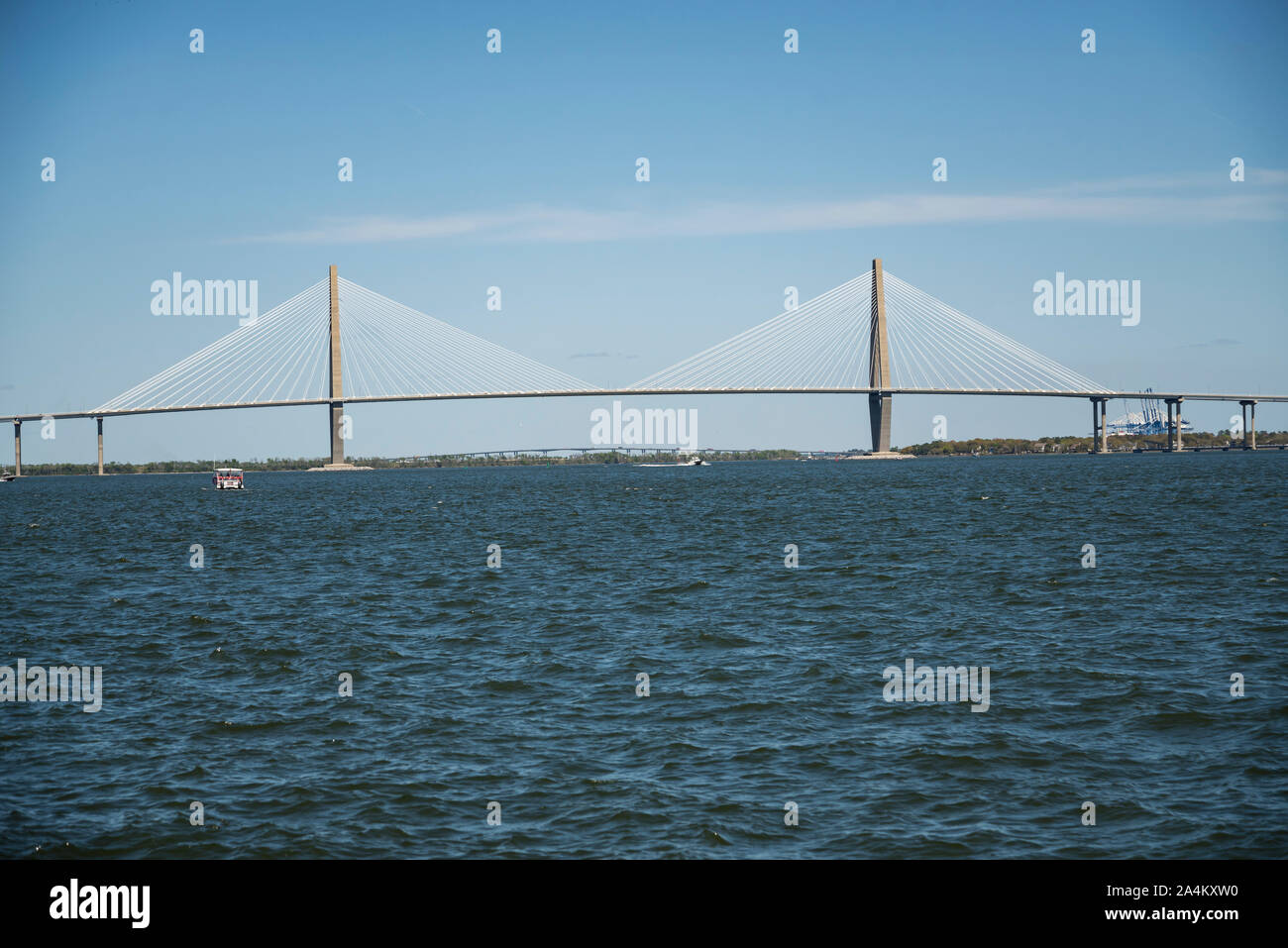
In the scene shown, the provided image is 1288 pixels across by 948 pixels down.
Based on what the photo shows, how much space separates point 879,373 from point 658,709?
132573mm

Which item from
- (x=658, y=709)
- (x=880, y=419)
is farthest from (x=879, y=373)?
(x=658, y=709)

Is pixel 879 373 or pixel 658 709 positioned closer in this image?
pixel 658 709

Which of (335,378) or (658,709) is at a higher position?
(335,378)

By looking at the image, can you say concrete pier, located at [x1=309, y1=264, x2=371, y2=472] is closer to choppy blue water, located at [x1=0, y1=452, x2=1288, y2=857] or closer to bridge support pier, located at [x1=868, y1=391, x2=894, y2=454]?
bridge support pier, located at [x1=868, y1=391, x2=894, y2=454]

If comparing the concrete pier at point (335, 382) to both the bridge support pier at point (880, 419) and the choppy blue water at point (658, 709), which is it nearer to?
the bridge support pier at point (880, 419)

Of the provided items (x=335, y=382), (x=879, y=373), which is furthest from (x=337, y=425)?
(x=879, y=373)

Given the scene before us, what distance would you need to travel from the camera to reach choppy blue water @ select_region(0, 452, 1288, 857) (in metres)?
11.3

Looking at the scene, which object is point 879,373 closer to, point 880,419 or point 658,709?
point 880,419

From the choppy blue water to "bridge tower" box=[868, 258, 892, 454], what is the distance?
358 ft

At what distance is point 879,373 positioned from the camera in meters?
144
